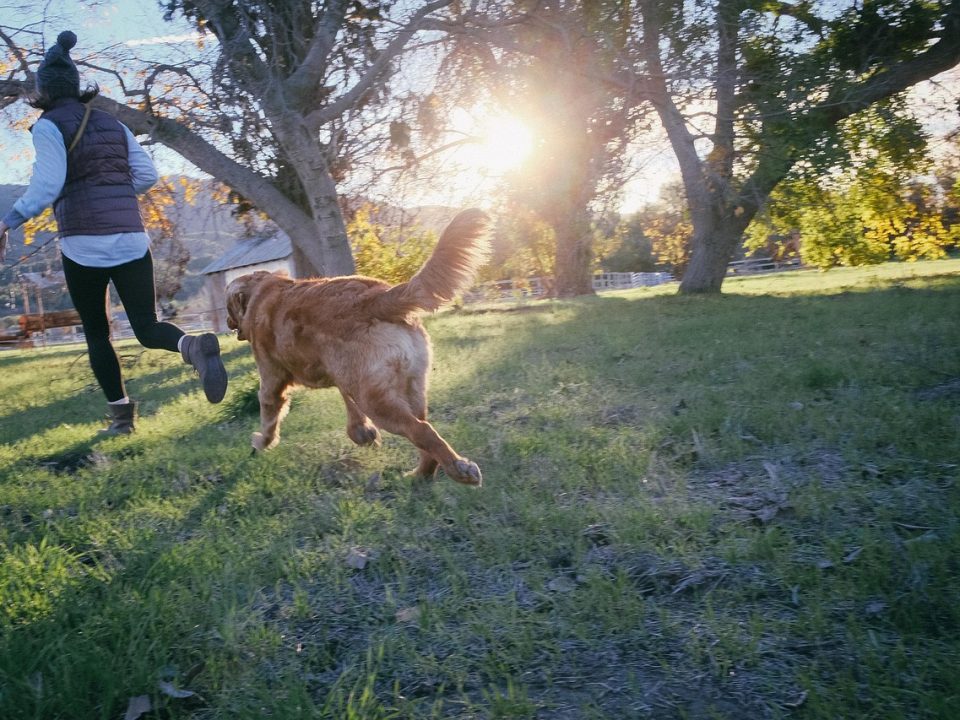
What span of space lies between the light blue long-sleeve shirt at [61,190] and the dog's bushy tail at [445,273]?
1.98 m

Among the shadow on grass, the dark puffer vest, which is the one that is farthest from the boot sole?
the shadow on grass

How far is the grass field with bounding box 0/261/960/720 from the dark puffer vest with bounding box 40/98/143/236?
1.52 metres

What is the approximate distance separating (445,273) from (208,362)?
1.75m

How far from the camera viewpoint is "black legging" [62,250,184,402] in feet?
14.1

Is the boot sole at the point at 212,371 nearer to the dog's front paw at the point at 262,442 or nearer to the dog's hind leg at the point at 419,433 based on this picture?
the dog's front paw at the point at 262,442

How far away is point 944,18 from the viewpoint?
12297mm

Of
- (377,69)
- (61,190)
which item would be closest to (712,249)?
(377,69)

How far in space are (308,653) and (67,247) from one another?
11.0 feet

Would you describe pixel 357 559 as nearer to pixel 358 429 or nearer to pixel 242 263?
pixel 358 429

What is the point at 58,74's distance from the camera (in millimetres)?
4137

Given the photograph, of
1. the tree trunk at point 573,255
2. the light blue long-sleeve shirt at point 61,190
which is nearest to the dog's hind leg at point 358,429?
the light blue long-sleeve shirt at point 61,190

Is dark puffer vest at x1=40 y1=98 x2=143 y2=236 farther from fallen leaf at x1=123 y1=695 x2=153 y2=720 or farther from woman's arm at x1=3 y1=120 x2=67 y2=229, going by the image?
fallen leaf at x1=123 y1=695 x2=153 y2=720

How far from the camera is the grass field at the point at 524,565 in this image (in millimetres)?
1805

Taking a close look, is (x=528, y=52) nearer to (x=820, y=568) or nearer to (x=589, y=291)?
(x=820, y=568)
